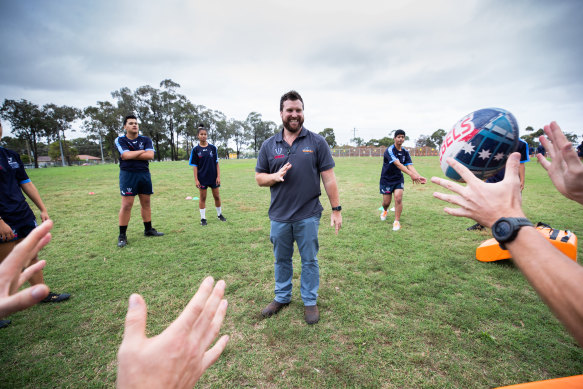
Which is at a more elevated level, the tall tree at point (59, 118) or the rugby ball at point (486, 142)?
the tall tree at point (59, 118)

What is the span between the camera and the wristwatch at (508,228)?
1.06m

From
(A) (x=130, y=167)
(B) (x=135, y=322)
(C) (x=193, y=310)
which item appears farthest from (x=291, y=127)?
(A) (x=130, y=167)

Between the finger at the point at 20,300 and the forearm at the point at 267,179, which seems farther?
the forearm at the point at 267,179

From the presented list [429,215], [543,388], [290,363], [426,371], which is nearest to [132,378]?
[290,363]

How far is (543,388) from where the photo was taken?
59.4 inches

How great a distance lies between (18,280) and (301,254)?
8.30 ft

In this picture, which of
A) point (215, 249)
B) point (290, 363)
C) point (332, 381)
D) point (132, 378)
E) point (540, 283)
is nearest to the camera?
point (132, 378)

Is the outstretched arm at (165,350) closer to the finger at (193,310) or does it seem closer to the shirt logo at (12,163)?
the finger at (193,310)

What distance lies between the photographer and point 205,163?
6.72 m

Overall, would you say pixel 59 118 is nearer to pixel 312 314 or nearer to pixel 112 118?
A: pixel 112 118

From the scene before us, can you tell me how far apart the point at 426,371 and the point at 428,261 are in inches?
98.3

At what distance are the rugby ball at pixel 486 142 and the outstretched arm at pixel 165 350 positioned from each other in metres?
2.16

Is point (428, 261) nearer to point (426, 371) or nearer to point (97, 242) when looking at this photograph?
point (426, 371)

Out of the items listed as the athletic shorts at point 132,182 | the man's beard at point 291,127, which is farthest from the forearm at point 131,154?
the man's beard at point 291,127
